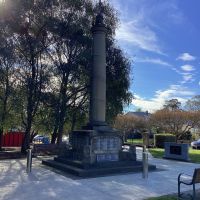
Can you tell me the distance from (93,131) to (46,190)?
5.23 meters

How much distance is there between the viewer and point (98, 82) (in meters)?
15.7

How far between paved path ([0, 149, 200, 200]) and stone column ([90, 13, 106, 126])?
3.64m

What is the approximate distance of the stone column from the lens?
50.9ft

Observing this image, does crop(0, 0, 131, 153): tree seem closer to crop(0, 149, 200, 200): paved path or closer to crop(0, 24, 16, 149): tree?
crop(0, 24, 16, 149): tree

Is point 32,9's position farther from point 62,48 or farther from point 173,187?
point 173,187

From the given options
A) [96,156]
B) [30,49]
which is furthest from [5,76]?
[96,156]

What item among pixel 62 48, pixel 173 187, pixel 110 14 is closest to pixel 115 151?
pixel 173 187

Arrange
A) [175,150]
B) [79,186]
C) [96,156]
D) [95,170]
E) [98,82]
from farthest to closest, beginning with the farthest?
1. [175,150]
2. [98,82]
3. [96,156]
4. [95,170]
5. [79,186]

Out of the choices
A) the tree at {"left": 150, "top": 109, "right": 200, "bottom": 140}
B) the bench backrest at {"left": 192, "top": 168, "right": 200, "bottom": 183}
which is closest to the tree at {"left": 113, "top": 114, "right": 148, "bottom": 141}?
the tree at {"left": 150, "top": 109, "right": 200, "bottom": 140}

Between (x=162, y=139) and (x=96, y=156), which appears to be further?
(x=162, y=139)

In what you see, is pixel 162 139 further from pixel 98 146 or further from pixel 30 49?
pixel 98 146

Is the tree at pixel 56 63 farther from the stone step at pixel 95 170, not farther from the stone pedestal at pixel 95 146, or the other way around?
the stone step at pixel 95 170

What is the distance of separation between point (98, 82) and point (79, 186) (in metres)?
6.54

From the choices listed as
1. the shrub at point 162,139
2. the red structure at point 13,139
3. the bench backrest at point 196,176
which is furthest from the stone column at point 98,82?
the shrub at point 162,139
